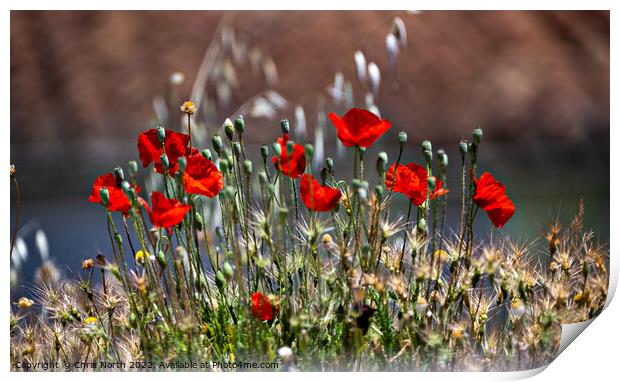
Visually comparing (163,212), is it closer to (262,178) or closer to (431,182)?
(262,178)

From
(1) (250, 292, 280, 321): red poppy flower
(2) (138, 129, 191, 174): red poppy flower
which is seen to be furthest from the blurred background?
(1) (250, 292, 280, 321): red poppy flower

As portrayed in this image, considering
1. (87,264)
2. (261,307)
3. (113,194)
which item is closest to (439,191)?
(261,307)

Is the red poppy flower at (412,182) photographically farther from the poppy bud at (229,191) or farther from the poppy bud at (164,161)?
the poppy bud at (164,161)

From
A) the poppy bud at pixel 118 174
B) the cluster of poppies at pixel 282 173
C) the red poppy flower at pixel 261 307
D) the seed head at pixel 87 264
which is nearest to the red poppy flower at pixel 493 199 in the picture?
the cluster of poppies at pixel 282 173

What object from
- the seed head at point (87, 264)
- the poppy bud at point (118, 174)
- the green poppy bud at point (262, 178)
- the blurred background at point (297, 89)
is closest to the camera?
the green poppy bud at point (262, 178)

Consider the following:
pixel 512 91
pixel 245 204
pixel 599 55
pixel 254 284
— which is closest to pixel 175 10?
pixel 245 204
